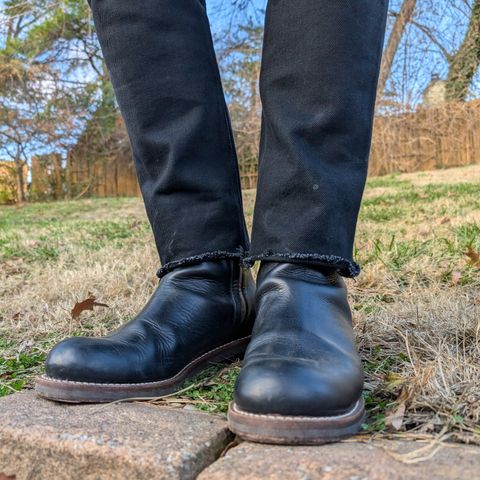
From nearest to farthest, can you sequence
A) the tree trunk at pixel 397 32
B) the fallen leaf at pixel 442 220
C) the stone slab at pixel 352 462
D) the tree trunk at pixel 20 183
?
the stone slab at pixel 352 462 < the fallen leaf at pixel 442 220 < the tree trunk at pixel 397 32 < the tree trunk at pixel 20 183

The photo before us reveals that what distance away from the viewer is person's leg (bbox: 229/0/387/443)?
0.79 m

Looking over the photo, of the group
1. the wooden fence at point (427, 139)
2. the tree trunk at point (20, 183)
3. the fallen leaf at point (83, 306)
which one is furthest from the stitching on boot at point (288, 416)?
the tree trunk at point (20, 183)

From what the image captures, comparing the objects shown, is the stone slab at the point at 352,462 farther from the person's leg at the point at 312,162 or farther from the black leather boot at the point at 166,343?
the black leather boot at the point at 166,343

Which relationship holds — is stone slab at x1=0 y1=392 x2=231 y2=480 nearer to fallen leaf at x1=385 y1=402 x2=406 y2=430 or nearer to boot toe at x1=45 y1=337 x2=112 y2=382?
boot toe at x1=45 y1=337 x2=112 y2=382

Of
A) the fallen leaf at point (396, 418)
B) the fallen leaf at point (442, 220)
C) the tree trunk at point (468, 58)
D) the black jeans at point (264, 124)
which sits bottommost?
the fallen leaf at point (396, 418)

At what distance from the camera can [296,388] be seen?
2.14ft

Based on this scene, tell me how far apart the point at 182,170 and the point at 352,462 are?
54cm

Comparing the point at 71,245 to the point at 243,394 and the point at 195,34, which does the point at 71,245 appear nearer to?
the point at 195,34

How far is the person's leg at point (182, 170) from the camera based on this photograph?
916 mm

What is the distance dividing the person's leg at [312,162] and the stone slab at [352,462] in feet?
0.45

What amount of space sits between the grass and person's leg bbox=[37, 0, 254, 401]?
88 millimetres

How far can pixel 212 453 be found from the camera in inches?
26.0

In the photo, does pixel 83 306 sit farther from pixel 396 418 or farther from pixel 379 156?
pixel 379 156

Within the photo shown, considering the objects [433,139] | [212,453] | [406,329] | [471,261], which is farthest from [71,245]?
[433,139]
